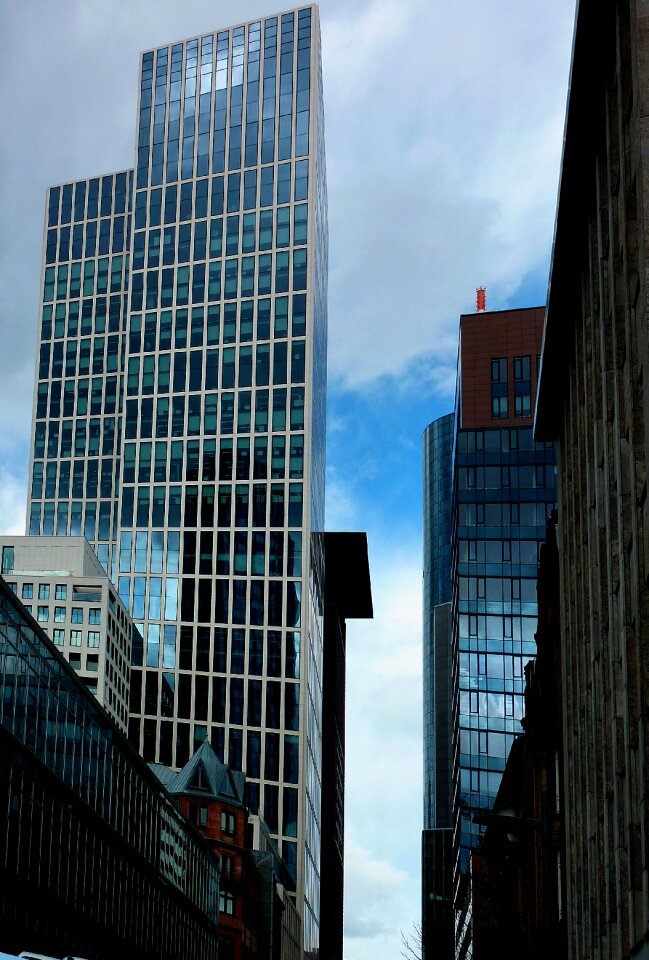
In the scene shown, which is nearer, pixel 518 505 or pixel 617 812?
pixel 617 812

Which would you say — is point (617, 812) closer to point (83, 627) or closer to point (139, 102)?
point (83, 627)

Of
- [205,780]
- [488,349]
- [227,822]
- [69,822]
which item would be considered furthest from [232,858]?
[488,349]

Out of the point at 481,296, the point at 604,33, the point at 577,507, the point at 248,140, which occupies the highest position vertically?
the point at 248,140

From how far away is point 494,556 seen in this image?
136 meters

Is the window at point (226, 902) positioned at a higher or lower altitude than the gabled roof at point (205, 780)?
lower

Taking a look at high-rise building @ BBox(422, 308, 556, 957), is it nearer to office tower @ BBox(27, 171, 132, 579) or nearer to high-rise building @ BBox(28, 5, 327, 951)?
high-rise building @ BBox(28, 5, 327, 951)

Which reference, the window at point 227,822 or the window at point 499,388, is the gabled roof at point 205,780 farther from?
the window at point 499,388

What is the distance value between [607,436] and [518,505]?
100 metres

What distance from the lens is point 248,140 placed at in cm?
16762

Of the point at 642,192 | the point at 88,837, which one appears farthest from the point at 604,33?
the point at 88,837

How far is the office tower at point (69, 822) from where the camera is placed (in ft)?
154

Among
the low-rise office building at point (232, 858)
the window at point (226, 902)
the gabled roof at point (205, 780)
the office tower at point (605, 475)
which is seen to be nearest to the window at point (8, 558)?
the low-rise office building at point (232, 858)

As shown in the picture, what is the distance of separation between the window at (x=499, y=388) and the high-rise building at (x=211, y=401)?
22579mm

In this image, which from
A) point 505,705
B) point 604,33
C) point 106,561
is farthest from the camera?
point 106,561
